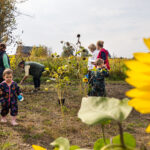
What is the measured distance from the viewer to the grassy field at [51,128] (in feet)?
9.31

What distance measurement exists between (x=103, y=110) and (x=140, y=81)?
0.18ft

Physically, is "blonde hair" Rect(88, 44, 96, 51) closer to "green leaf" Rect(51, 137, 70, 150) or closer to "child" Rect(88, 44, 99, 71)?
"child" Rect(88, 44, 99, 71)

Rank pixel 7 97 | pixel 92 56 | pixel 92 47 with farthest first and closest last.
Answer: pixel 92 47 < pixel 92 56 < pixel 7 97

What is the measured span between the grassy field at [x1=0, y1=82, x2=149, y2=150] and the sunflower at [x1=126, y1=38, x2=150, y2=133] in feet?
7.02

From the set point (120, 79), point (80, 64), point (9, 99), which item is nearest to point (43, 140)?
point (9, 99)

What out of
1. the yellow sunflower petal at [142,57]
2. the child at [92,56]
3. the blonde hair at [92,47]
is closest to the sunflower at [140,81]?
the yellow sunflower petal at [142,57]

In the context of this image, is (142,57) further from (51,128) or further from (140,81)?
(51,128)

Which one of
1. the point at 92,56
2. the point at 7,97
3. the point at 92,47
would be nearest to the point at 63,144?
the point at 7,97

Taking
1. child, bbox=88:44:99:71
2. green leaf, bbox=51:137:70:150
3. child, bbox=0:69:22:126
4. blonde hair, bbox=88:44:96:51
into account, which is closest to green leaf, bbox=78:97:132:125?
green leaf, bbox=51:137:70:150

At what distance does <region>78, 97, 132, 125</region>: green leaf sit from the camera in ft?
0.56

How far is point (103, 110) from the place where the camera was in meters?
0.18

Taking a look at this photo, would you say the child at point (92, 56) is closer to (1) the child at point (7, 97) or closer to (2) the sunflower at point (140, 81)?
(1) the child at point (7, 97)

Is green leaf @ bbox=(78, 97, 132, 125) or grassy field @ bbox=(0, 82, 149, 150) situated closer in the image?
green leaf @ bbox=(78, 97, 132, 125)

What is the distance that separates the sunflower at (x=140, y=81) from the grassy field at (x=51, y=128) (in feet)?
7.02
